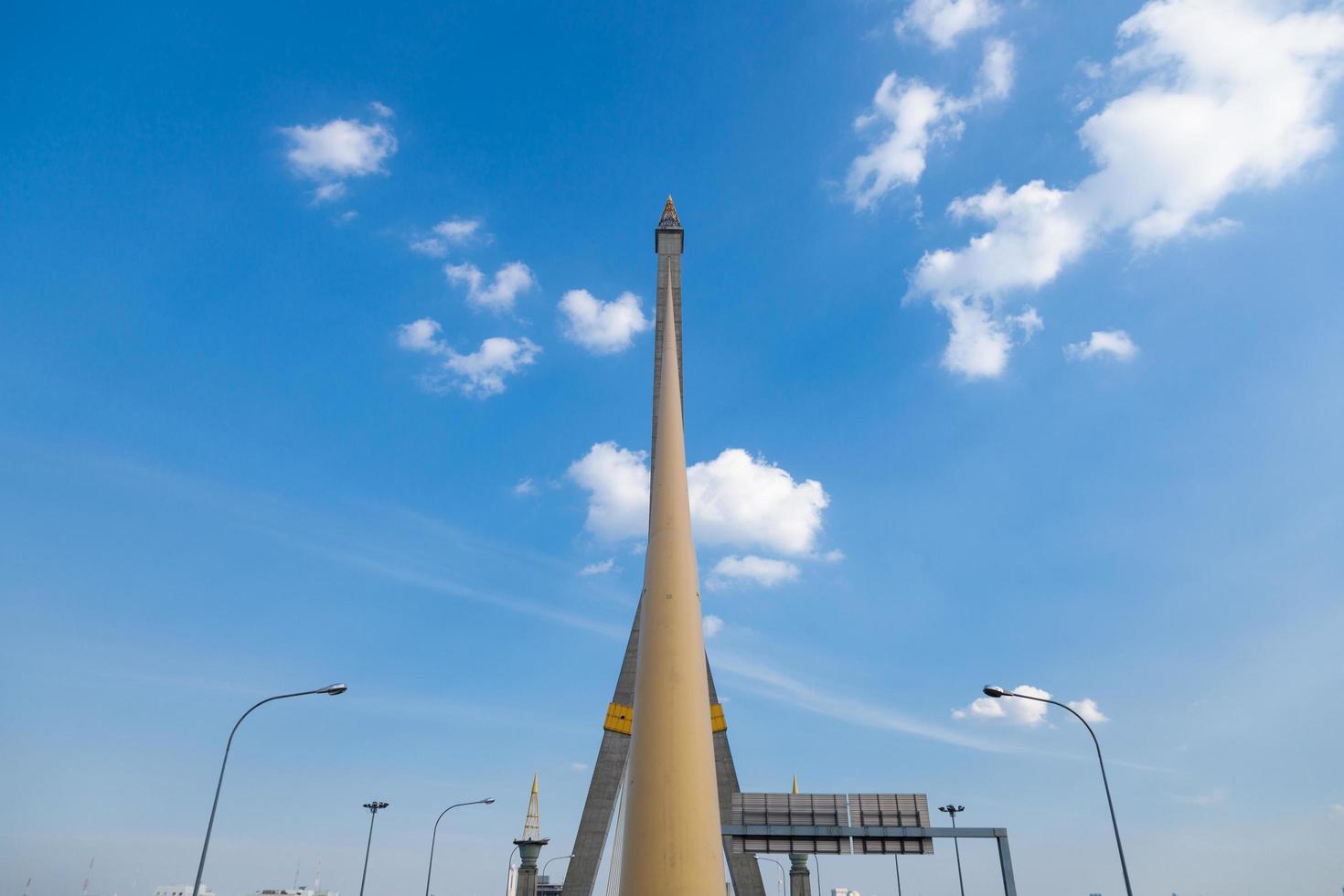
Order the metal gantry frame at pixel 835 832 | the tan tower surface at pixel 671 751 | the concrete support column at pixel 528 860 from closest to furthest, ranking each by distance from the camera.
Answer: the tan tower surface at pixel 671 751
the metal gantry frame at pixel 835 832
the concrete support column at pixel 528 860

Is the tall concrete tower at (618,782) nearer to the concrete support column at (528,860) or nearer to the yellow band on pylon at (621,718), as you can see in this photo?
the yellow band on pylon at (621,718)

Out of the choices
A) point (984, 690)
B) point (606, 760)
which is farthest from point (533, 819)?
point (984, 690)

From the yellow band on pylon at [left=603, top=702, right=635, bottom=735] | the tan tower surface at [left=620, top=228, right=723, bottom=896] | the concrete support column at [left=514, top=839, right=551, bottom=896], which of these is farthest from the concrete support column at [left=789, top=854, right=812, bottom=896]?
the tan tower surface at [left=620, top=228, right=723, bottom=896]

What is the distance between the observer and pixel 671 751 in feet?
40.3

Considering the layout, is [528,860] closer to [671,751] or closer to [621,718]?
[621,718]

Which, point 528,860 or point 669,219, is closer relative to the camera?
point 669,219

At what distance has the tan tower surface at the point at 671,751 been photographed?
11.6 m

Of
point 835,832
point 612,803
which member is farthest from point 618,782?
point 835,832

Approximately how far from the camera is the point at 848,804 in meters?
30.4

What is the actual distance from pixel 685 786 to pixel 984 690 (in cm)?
1872

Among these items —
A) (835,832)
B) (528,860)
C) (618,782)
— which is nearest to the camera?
(835,832)

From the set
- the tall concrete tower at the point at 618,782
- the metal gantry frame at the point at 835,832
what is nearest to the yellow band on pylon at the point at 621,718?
the tall concrete tower at the point at 618,782

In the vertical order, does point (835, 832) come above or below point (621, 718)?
below

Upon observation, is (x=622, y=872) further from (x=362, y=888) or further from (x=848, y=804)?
(x=362, y=888)
